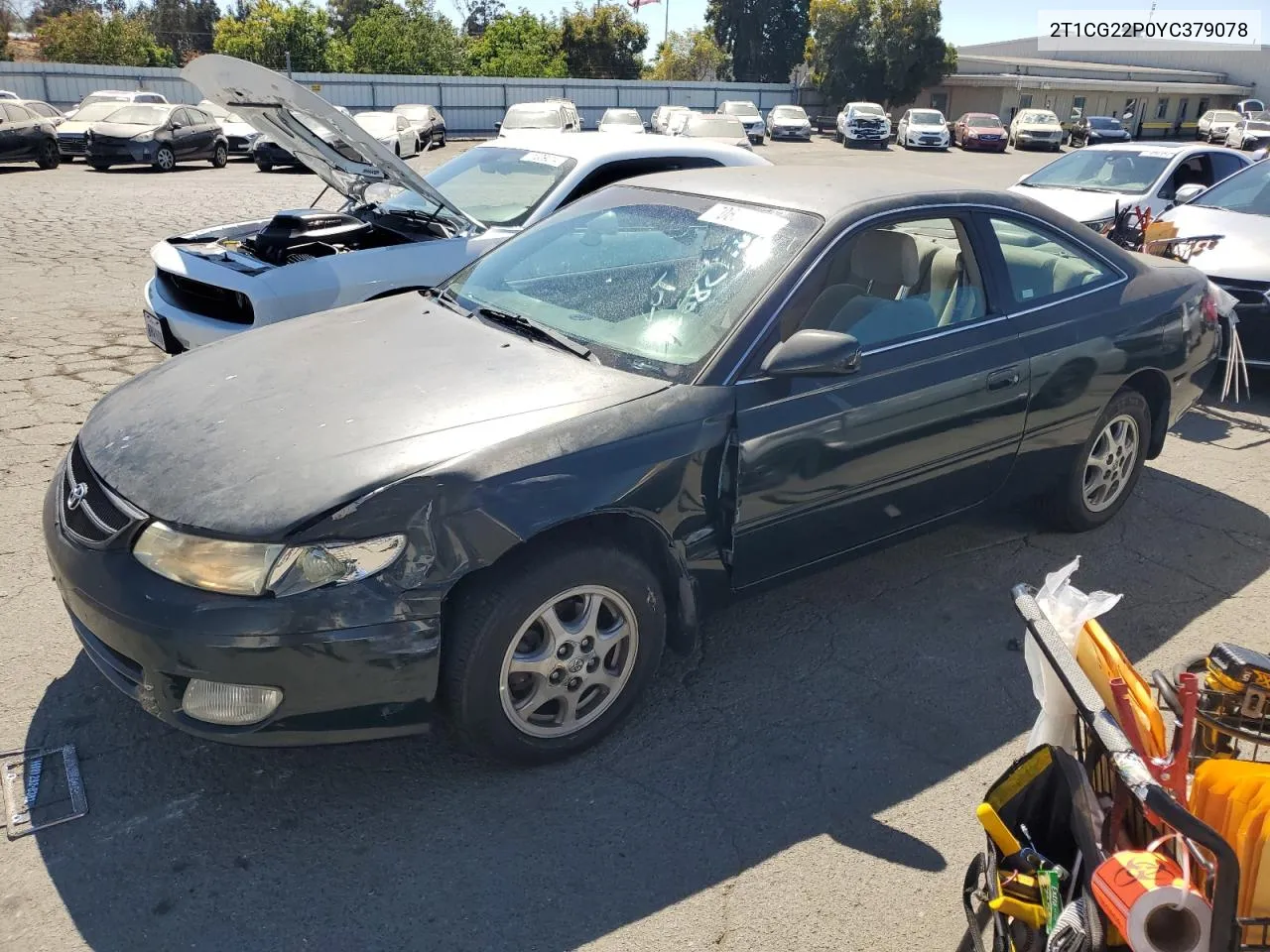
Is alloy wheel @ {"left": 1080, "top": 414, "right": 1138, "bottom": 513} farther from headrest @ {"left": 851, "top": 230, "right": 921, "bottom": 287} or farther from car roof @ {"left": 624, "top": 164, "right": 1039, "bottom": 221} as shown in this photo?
headrest @ {"left": 851, "top": 230, "right": 921, "bottom": 287}

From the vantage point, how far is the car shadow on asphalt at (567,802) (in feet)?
8.12

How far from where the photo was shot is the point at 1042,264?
411 cm

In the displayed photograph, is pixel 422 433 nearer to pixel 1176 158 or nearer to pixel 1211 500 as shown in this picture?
pixel 1211 500

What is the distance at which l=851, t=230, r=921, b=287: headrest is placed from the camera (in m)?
3.79

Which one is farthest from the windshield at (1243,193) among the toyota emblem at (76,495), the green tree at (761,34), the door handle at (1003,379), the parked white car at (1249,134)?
the green tree at (761,34)

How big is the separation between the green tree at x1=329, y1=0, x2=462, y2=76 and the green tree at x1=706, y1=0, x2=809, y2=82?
26436 millimetres

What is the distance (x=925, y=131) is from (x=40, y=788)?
1595 inches

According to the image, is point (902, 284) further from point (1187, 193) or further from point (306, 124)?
point (1187, 193)

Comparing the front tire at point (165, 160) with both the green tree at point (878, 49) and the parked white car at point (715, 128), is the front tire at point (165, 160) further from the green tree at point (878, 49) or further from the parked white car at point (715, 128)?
the green tree at point (878, 49)

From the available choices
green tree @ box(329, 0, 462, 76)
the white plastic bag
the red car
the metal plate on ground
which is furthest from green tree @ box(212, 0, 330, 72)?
the white plastic bag

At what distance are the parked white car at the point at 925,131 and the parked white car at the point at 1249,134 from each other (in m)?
9.89

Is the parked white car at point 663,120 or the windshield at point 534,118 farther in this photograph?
the parked white car at point 663,120

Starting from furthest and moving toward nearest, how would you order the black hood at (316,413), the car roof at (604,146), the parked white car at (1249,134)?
the parked white car at (1249,134)
the car roof at (604,146)
the black hood at (316,413)

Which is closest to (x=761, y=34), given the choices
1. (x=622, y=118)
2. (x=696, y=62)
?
(x=696, y=62)
